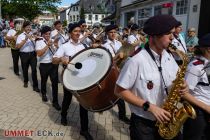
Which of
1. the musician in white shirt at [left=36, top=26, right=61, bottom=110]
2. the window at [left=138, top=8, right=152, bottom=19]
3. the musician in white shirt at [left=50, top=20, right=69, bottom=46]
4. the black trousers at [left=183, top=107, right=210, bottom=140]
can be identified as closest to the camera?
the black trousers at [left=183, top=107, right=210, bottom=140]

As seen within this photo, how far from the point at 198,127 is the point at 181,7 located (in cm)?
1627

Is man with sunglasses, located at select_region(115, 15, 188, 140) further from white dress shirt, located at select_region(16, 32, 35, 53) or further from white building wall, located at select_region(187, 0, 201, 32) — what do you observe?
white building wall, located at select_region(187, 0, 201, 32)

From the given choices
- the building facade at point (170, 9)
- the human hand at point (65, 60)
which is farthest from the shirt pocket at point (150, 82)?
the building facade at point (170, 9)

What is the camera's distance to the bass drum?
3961 mm

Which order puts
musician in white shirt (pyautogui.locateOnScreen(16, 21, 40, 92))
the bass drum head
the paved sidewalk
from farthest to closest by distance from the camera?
musician in white shirt (pyautogui.locateOnScreen(16, 21, 40, 92)), the paved sidewalk, the bass drum head

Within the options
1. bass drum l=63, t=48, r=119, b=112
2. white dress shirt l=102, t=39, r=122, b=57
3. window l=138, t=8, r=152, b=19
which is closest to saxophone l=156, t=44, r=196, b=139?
bass drum l=63, t=48, r=119, b=112

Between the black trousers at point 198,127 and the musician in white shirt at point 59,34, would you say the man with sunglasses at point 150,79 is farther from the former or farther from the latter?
the musician in white shirt at point 59,34

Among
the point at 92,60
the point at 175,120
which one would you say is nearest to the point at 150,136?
the point at 175,120

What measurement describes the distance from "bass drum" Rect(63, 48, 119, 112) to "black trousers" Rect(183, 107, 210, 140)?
109cm

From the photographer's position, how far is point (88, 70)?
4371mm

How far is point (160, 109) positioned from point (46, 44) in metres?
4.89

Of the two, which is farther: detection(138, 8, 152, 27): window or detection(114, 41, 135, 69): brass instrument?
detection(138, 8, 152, 27): window

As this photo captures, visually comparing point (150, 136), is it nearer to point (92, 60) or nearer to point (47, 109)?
point (92, 60)

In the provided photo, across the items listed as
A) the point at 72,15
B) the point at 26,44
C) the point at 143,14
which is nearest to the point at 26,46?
the point at 26,44
